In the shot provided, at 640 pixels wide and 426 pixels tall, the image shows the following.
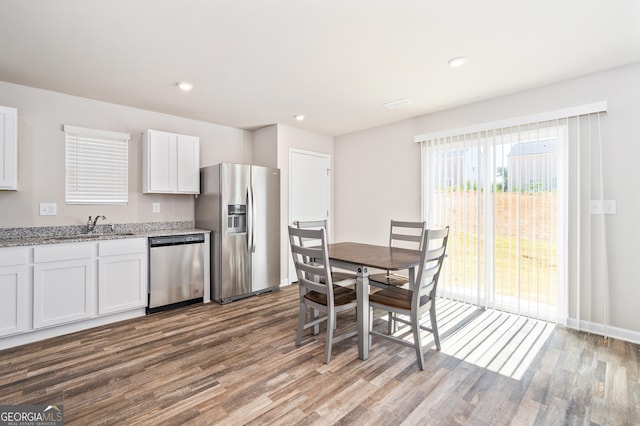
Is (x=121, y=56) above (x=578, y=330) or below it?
above

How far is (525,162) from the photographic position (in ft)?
10.4

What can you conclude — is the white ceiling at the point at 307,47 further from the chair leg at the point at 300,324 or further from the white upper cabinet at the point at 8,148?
the chair leg at the point at 300,324

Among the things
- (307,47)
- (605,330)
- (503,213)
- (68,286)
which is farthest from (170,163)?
(605,330)

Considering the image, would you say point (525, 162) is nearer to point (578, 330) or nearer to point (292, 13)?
point (578, 330)

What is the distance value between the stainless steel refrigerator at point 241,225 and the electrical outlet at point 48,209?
1.51 m

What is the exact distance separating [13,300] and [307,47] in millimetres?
3340

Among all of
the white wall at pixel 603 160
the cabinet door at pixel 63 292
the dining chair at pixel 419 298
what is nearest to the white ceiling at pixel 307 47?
the white wall at pixel 603 160

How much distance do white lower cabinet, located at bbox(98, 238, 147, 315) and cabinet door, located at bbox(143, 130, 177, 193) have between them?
30.4 inches

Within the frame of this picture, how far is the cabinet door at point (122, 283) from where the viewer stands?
3.04m

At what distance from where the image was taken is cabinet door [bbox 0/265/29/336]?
254 centimetres

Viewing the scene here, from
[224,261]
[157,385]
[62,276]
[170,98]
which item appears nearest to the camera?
[157,385]

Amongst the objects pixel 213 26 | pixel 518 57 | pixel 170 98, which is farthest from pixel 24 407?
pixel 518 57

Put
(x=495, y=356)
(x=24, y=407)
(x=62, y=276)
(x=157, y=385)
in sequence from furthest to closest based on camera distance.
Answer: (x=62, y=276)
(x=495, y=356)
(x=157, y=385)
(x=24, y=407)

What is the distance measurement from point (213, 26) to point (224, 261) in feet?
8.66
